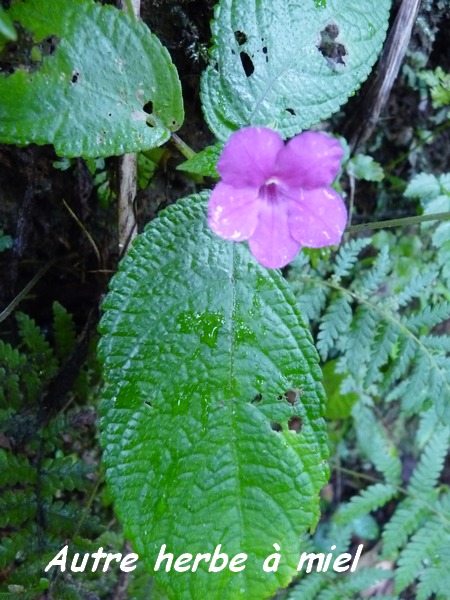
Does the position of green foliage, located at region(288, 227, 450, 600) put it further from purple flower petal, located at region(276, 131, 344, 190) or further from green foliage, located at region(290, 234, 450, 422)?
purple flower petal, located at region(276, 131, 344, 190)

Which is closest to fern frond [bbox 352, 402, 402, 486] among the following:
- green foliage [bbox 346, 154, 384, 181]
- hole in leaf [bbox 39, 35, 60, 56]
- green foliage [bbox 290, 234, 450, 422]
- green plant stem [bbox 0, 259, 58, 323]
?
green foliage [bbox 290, 234, 450, 422]

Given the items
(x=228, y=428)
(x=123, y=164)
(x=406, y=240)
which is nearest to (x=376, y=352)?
(x=406, y=240)

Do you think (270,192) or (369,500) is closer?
(270,192)

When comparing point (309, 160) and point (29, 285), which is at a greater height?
point (309, 160)

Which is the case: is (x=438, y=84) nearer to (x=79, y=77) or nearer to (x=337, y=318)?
(x=337, y=318)

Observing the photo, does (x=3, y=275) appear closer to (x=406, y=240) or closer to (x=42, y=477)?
(x=42, y=477)

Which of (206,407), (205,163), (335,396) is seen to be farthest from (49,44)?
(335,396)
